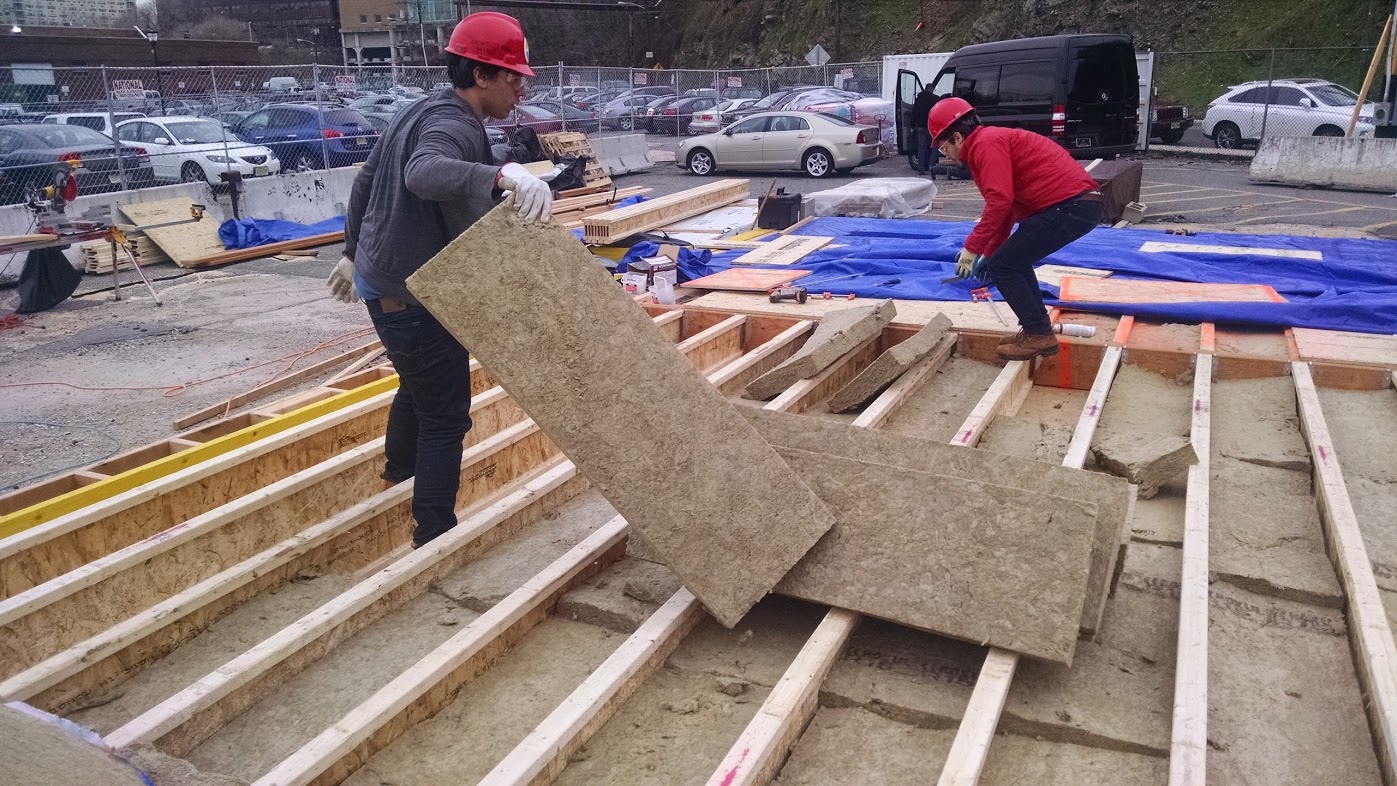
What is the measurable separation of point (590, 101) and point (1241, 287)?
18.5 meters

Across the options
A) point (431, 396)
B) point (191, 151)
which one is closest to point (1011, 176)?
point (431, 396)

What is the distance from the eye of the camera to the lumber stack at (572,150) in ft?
50.0

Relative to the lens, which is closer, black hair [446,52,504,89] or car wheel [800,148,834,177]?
black hair [446,52,504,89]

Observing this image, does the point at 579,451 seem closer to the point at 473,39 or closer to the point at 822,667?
the point at 822,667

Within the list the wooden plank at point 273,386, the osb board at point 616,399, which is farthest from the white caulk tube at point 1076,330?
the wooden plank at point 273,386

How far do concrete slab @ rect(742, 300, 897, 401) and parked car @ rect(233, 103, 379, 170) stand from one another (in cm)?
1201

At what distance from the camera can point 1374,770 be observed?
87.6 inches

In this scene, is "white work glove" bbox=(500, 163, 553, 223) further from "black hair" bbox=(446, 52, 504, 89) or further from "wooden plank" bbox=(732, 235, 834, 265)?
"wooden plank" bbox=(732, 235, 834, 265)

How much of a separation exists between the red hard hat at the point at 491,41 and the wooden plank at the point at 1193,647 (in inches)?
93.2

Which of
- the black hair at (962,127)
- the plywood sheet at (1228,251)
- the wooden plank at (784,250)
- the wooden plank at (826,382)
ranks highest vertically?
the black hair at (962,127)

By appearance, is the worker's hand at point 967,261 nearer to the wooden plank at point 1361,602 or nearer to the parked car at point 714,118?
the wooden plank at point 1361,602

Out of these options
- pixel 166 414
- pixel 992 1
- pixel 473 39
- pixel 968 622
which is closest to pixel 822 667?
pixel 968 622

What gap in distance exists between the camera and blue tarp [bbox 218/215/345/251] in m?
11.6

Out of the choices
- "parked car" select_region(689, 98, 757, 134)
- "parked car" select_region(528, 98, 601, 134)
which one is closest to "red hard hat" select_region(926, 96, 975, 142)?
"parked car" select_region(528, 98, 601, 134)
